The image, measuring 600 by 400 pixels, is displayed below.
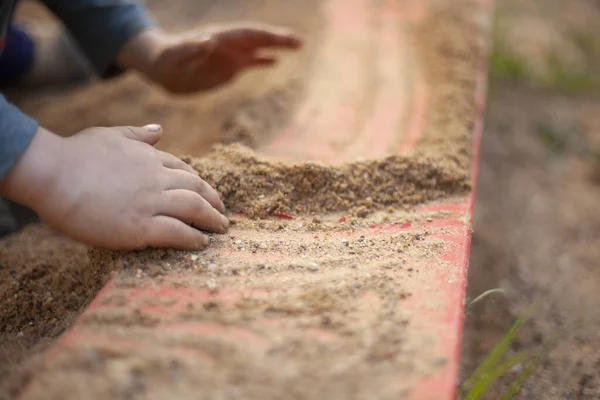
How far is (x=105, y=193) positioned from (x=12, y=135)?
0.60 feet

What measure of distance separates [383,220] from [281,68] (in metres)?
0.95

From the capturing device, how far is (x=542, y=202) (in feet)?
6.88

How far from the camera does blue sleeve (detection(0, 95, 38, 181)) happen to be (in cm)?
94

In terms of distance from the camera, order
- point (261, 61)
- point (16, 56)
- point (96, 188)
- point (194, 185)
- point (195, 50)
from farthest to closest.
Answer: point (16, 56) < point (261, 61) < point (195, 50) < point (194, 185) < point (96, 188)

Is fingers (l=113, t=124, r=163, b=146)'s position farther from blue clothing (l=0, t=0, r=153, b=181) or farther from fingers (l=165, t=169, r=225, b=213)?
blue clothing (l=0, t=0, r=153, b=181)

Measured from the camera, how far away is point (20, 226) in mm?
1519

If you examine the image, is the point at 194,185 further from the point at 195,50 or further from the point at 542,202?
the point at 542,202

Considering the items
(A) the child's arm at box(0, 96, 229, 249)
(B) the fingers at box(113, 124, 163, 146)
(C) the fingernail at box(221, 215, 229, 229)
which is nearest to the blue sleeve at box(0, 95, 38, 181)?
(A) the child's arm at box(0, 96, 229, 249)

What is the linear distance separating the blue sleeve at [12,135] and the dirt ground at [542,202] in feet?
3.54

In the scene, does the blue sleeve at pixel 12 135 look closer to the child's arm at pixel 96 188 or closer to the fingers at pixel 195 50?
the child's arm at pixel 96 188

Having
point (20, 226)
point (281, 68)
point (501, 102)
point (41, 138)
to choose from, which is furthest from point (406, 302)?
point (501, 102)

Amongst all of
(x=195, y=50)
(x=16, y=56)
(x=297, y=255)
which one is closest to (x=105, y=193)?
(x=297, y=255)

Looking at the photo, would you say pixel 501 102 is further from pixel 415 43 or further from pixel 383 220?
pixel 383 220

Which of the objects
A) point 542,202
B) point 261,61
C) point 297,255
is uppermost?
point 261,61
